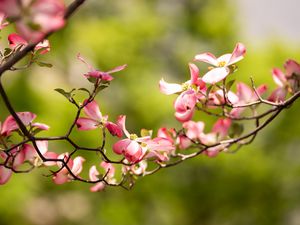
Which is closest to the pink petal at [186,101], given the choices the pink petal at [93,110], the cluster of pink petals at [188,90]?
the cluster of pink petals at [188,90]

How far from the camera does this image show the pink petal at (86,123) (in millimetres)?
698

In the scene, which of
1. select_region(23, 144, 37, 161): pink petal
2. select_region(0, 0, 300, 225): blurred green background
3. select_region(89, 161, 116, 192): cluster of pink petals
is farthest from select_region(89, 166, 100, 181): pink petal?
select_region(0, 0, 300, 225): blurred green background

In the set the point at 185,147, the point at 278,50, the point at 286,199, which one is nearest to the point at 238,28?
the point at 278,50

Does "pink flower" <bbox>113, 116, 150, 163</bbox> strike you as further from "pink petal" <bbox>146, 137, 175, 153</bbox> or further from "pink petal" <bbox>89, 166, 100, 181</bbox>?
"pink petal" <bbox>89, 166, 100, 181</bbox>

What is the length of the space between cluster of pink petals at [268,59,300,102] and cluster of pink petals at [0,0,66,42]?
523mm

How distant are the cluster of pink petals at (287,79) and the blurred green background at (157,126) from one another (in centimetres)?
431

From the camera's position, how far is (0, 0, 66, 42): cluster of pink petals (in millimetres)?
421

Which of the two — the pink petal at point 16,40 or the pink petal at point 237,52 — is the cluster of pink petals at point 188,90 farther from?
the pink petal at point 16,40

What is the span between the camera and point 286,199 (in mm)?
6008

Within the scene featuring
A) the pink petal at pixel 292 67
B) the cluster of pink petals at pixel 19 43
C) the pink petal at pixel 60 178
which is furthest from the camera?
the pink petal at pixel 292 67

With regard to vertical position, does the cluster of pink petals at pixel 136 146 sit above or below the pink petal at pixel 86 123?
below

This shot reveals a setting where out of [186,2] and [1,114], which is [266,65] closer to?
[186,2]

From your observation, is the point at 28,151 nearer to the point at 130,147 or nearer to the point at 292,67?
the point at 130,147

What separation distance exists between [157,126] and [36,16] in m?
5.26
